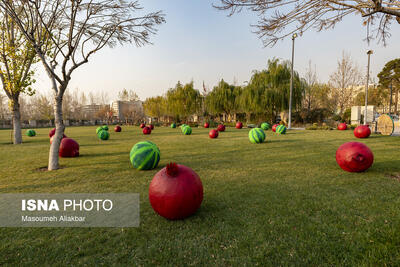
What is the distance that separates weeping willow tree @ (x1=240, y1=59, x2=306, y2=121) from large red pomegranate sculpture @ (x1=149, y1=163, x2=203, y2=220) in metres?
30.9

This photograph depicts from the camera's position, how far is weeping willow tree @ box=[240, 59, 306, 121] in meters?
31.7

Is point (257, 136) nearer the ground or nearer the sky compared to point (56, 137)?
nearer the ground

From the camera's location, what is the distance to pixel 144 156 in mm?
6965

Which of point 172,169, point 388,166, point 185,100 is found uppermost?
point 185,100

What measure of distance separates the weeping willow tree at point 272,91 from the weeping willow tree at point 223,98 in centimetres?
454

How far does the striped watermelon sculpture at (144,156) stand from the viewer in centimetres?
697

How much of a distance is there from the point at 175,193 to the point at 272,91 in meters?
32.0

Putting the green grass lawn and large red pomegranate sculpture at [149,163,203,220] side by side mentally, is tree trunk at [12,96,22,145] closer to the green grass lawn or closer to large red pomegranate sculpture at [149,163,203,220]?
the green grass lawn

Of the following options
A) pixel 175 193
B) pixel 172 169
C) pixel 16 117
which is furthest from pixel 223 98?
pixel 175 193

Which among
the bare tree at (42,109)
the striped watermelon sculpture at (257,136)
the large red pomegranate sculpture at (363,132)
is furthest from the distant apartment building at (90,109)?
the large red pomegranate sculpture at (363,132)

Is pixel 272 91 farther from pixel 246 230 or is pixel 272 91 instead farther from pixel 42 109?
pixel 42 109

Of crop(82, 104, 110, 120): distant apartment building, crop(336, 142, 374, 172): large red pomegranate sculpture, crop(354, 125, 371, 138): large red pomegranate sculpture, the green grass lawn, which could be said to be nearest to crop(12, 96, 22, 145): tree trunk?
the green grass lawn

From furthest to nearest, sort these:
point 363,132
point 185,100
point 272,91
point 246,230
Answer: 1. point 185,100
2. point 272,91
3. point 363,132
4. point 246,230

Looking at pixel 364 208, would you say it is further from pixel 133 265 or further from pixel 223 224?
pixel 133 265
